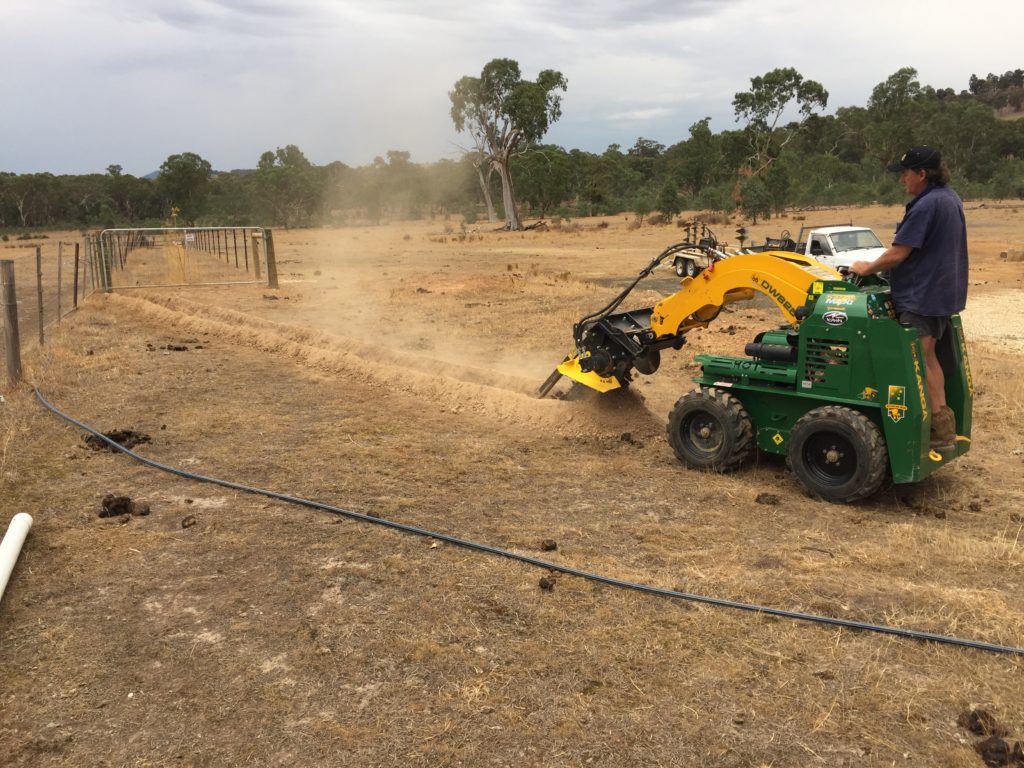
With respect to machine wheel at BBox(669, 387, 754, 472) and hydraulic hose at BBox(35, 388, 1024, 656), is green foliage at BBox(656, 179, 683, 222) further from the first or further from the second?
hydraulic hose at BBox(35, 388, 1024, 656)

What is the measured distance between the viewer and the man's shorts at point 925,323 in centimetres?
595

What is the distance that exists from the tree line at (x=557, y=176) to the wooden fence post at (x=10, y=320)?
27533 mm

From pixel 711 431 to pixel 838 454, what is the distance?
1.11m

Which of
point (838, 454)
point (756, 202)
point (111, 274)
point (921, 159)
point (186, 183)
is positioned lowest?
point (838, 454)

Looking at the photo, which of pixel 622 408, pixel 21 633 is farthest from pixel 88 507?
pixel 622 408

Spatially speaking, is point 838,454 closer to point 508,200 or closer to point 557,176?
point 508,200

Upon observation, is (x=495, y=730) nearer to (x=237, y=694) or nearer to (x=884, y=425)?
(x=237, y=694)

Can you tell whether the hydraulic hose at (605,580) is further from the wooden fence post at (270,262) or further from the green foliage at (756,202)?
the green foliage at (756,202)

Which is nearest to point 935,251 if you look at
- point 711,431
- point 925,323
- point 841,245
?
point 925,323

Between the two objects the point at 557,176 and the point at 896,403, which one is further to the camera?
the point at 557,176

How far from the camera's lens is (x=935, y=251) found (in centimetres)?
586

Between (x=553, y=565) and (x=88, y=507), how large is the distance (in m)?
3.58

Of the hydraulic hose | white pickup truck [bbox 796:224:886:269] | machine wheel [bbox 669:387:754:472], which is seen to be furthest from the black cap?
white pickup truck [bbox 796:224:886:269]

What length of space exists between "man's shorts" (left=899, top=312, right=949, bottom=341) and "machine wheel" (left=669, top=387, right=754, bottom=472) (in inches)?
55.2
